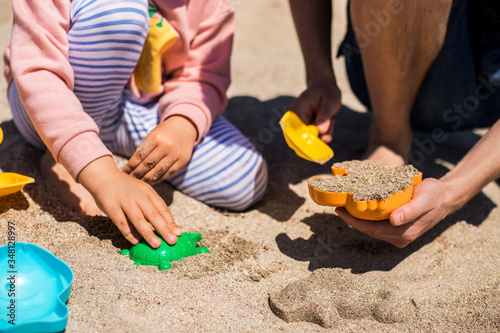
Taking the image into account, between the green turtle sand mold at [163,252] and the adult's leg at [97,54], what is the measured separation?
22 cm

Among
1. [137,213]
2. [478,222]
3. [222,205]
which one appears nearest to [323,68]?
[222,205]

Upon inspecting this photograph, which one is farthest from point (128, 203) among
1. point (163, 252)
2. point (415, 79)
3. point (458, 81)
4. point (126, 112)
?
point (458, 81)

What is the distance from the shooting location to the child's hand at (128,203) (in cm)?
109

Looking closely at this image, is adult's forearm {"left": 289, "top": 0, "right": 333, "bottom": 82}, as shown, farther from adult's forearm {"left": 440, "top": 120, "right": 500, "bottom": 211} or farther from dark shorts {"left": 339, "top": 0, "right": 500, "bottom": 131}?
adult's forearm {"left": 440, "top": 120, "right": 500, "bottom": 211}

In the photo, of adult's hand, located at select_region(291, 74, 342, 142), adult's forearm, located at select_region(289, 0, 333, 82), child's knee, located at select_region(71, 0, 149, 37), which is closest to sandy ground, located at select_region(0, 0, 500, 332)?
adult's hand, located at select_region(291, 74, 342, 142)

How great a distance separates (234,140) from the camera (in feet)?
4.91

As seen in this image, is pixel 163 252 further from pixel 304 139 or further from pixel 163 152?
pixel 304 139

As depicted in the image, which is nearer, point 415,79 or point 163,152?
point 163,152

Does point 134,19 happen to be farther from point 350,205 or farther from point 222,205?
point 350,205

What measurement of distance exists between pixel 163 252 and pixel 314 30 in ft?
2.94

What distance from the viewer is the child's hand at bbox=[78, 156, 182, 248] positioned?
1.09m

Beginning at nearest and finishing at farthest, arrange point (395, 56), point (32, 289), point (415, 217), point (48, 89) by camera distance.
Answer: point (32, 289)
point (415, 217)
point (48, 89)
point (395, 56)

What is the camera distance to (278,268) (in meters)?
1.14

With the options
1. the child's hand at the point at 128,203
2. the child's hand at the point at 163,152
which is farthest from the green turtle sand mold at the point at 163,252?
the child's hand at the point at 163,152
